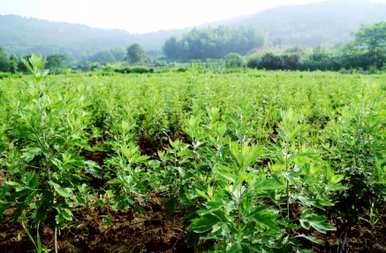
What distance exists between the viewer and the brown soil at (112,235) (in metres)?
3.37

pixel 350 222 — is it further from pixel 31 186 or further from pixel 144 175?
pixel 31 186

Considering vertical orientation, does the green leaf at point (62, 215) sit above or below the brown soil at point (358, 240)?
above

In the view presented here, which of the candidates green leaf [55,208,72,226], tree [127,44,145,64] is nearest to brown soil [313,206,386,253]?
green leaf [55,208,72,226]

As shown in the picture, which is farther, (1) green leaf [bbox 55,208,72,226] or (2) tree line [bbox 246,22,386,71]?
(2) tree line [bbox 246,22,386,71]

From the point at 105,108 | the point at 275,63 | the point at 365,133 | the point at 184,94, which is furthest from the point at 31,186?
the point at 275,63

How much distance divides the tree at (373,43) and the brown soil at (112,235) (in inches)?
1931

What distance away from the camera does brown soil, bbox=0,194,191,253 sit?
3367mm

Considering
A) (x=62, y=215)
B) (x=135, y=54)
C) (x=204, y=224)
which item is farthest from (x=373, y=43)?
(x=135, y=54)

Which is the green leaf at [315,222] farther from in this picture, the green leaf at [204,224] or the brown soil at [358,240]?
the brown soil at [358,240]

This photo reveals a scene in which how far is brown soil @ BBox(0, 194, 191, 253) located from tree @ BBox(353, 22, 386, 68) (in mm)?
49055

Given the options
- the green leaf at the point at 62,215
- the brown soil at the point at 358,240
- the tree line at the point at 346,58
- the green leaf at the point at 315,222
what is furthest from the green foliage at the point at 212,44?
the green leaf at the point at 315,222

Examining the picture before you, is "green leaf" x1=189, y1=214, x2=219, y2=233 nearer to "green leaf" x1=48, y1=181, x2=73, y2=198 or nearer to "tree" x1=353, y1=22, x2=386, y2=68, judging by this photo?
"green leaf" x1=48, y1=181, x2=73, y2=198

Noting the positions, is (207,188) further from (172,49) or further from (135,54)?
(172,49)

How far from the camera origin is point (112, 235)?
3.58m
